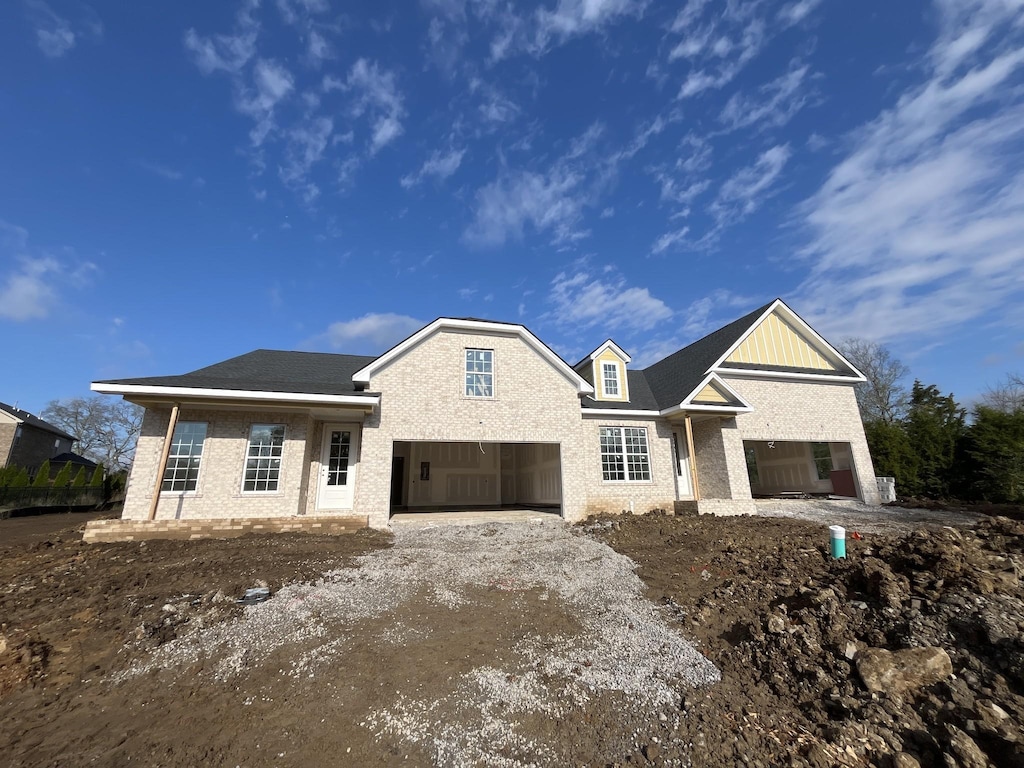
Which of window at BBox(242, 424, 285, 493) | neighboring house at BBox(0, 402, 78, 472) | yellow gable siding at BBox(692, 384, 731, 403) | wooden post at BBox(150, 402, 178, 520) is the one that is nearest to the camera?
wooden post at BBox(150, 402, 178, 520)

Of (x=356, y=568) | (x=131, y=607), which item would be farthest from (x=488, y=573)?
(x=131, y=607)

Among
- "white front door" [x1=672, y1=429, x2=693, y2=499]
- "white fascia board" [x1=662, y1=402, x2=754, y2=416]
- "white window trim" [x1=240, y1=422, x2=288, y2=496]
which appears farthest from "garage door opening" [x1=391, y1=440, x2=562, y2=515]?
"white window trim" [x1=240, y1=422, x2=288, y2=496]

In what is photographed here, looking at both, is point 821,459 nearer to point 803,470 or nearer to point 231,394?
point 803,470

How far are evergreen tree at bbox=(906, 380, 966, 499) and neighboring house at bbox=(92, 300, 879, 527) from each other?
2.37 m

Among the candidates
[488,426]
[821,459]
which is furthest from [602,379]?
[821,459]

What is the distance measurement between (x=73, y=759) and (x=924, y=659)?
23.2 ft

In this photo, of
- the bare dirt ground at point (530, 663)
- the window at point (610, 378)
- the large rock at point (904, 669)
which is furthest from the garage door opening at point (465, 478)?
the large rock at point (904, 669)

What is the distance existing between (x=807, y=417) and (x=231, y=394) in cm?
1937

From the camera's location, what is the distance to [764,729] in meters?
3.59

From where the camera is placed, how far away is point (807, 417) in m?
16.8

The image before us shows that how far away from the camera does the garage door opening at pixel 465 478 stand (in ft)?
55.9

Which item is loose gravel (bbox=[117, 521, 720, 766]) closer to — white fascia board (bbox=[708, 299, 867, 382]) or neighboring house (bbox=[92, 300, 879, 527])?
neighboring house (bbox=[92, 300, 879, 527])

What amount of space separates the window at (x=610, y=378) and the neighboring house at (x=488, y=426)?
0.04 meters

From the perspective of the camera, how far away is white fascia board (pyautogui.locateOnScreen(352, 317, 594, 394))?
40.7 feet
